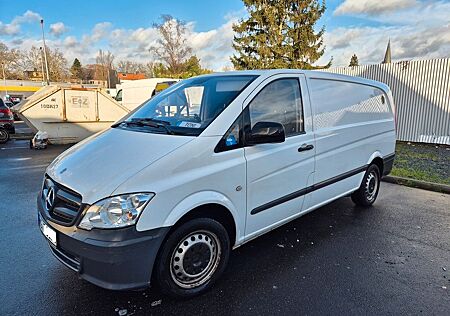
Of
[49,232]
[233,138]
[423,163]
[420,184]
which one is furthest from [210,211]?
[423,163]

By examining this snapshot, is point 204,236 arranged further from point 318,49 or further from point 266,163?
point 318,49

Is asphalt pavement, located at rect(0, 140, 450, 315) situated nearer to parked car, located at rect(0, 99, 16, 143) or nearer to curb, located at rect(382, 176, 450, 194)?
curb, located at rect(382, 176, 450, 194)

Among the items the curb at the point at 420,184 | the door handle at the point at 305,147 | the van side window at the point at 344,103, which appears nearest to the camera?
the door handle at the point at 305,147

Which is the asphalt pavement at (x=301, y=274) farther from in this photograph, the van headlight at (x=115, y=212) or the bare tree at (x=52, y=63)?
the bare tree at (x=52, y=63)

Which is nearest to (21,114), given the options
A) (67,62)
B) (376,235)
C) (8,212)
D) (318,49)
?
(8,212)

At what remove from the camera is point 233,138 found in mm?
2607

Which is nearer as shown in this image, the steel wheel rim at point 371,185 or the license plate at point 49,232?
the license plate at point 49,232

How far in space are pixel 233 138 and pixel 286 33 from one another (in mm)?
19043

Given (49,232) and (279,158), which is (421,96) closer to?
(279,158)

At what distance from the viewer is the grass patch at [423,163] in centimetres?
636

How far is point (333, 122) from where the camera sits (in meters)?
3.69

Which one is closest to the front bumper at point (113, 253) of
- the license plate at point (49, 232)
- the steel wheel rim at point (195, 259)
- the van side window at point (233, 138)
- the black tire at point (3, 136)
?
the license plate at point (49, 232)

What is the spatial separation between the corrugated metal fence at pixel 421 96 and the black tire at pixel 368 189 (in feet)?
22.9

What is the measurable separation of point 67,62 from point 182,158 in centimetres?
6199
